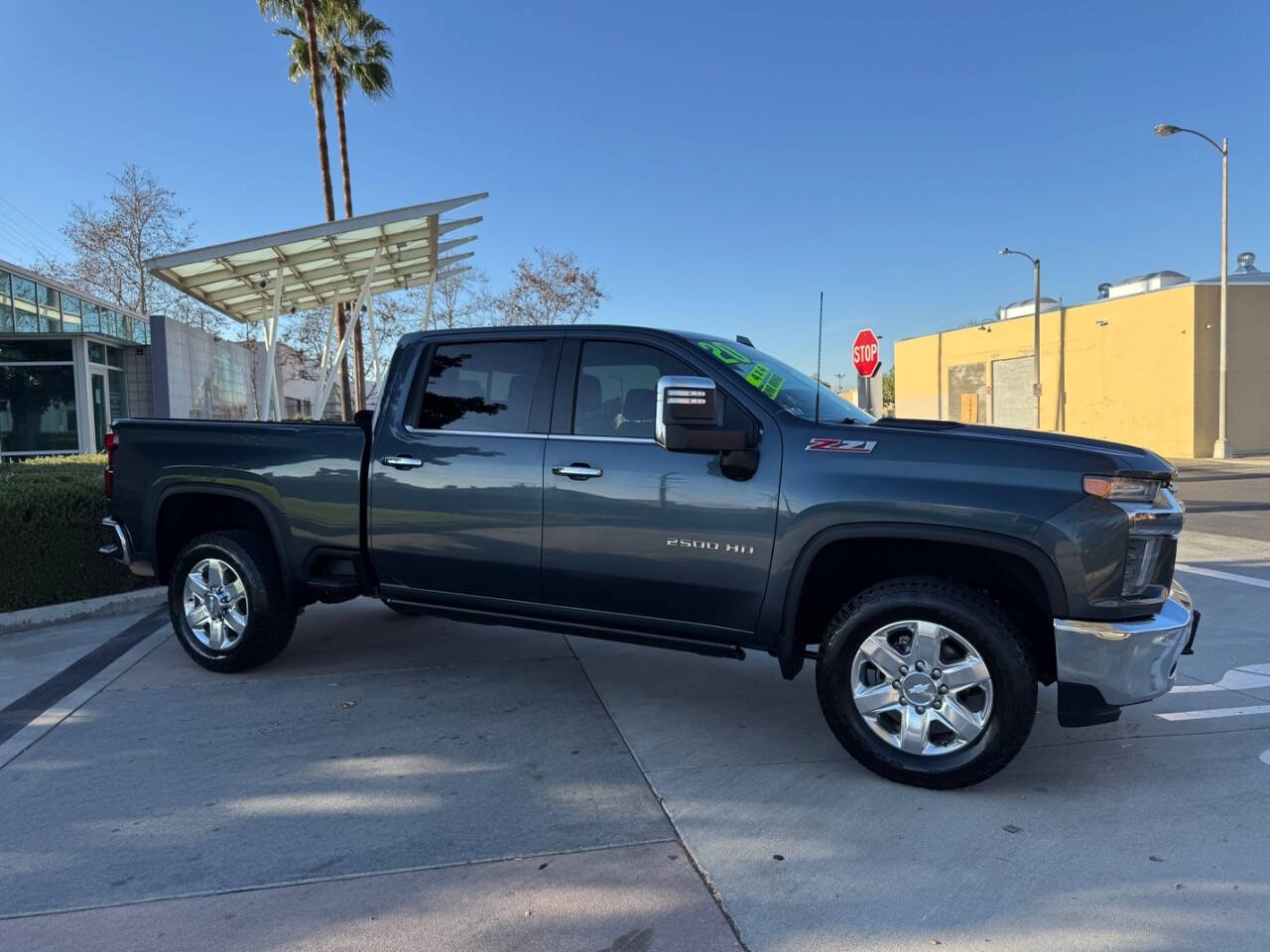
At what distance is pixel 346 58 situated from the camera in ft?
77.9

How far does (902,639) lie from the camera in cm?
369

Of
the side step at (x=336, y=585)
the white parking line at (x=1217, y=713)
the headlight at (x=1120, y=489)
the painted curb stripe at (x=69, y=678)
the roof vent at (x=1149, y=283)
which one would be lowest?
the white parking line at (x=1217, y=713)

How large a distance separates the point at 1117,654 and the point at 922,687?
74 centimetres

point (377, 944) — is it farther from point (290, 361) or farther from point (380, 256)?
point (290, 361)

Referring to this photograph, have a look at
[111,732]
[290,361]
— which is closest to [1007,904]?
[111,732]

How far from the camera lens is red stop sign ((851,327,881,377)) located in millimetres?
16359

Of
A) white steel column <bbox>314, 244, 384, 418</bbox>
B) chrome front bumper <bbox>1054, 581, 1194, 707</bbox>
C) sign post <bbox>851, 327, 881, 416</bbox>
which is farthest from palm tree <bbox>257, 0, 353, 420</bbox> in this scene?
chrome front bumper <bbox>1054, 581, 1194, 707</bbox>

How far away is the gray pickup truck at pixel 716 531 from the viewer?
3414mm

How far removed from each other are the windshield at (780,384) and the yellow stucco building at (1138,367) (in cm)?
2859

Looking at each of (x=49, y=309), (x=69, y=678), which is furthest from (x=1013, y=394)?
(x=69, y=678)

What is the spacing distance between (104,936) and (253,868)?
1.57ft

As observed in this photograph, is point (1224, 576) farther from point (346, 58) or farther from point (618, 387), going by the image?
point (346, 58)

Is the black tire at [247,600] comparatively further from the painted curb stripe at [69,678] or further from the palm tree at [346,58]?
the palm tree at [346,58]

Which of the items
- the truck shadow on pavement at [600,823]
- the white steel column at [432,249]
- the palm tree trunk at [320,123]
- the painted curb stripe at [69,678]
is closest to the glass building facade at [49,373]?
the palm tree trunk at [320,123]
